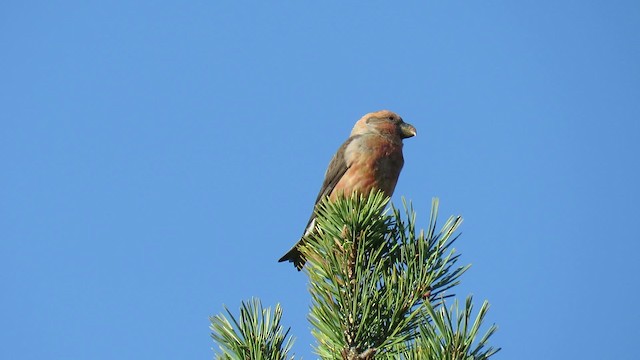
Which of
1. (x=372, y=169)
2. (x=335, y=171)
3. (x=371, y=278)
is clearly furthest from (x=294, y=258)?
(x=371, y=278)

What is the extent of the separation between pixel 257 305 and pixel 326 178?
4.10 metres

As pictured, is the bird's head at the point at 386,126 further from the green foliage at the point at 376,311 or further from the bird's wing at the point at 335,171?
the green foliage at the point at 376,311

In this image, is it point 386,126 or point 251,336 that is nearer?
point 251,336

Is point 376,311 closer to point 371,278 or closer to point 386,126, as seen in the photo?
point 371,278

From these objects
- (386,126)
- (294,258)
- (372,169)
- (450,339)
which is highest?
(386,126)

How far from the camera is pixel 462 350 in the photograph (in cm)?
259

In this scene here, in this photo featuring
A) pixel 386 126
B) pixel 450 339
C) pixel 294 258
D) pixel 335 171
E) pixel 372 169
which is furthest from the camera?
pixel 386 126

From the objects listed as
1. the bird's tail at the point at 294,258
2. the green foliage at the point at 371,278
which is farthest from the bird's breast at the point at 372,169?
the green foliage at the point at 371,278

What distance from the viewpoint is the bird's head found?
7277 mm

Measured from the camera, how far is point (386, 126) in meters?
7.33

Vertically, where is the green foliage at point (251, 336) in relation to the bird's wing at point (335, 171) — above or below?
below

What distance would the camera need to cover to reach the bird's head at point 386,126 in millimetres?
7277

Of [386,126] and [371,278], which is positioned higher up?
[386,126]

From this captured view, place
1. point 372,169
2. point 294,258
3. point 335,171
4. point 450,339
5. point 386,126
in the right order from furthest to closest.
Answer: point 386,126 < point 335,171 < point 372,169 < point 294,258 < point 450,339
